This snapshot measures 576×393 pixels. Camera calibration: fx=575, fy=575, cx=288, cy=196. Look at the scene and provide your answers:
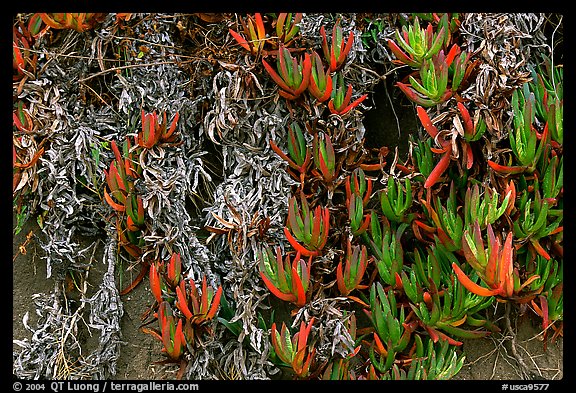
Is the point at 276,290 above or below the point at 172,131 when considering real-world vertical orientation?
below

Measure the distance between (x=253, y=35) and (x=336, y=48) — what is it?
1.05ft

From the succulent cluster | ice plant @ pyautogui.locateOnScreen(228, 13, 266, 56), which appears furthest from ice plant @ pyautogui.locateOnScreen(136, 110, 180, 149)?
ice plant @ pyautogui.locateOnScreen(228, 13, 266, 56)

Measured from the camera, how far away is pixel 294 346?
2.02 m

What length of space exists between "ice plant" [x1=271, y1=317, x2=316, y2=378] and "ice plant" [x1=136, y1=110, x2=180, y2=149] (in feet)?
2.75

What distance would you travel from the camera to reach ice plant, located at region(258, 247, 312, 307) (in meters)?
2.00

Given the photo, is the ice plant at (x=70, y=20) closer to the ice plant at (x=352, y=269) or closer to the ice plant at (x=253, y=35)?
the ice plant at (x=253, y=35)

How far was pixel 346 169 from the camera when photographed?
2258 mm

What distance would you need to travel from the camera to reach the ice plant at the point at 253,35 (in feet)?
7.14

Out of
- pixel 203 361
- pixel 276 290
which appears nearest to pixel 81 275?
pixel 203 361

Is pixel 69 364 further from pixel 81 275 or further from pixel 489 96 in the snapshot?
pixel 489 96

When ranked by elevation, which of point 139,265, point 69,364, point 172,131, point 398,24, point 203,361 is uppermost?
Result: point 398,24

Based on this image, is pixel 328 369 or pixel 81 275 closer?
pixel 328 369

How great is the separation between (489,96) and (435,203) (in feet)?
1.47

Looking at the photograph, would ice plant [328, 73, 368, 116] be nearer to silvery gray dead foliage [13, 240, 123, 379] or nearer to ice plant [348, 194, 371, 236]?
ice plant [348, 194, 371, 236]
